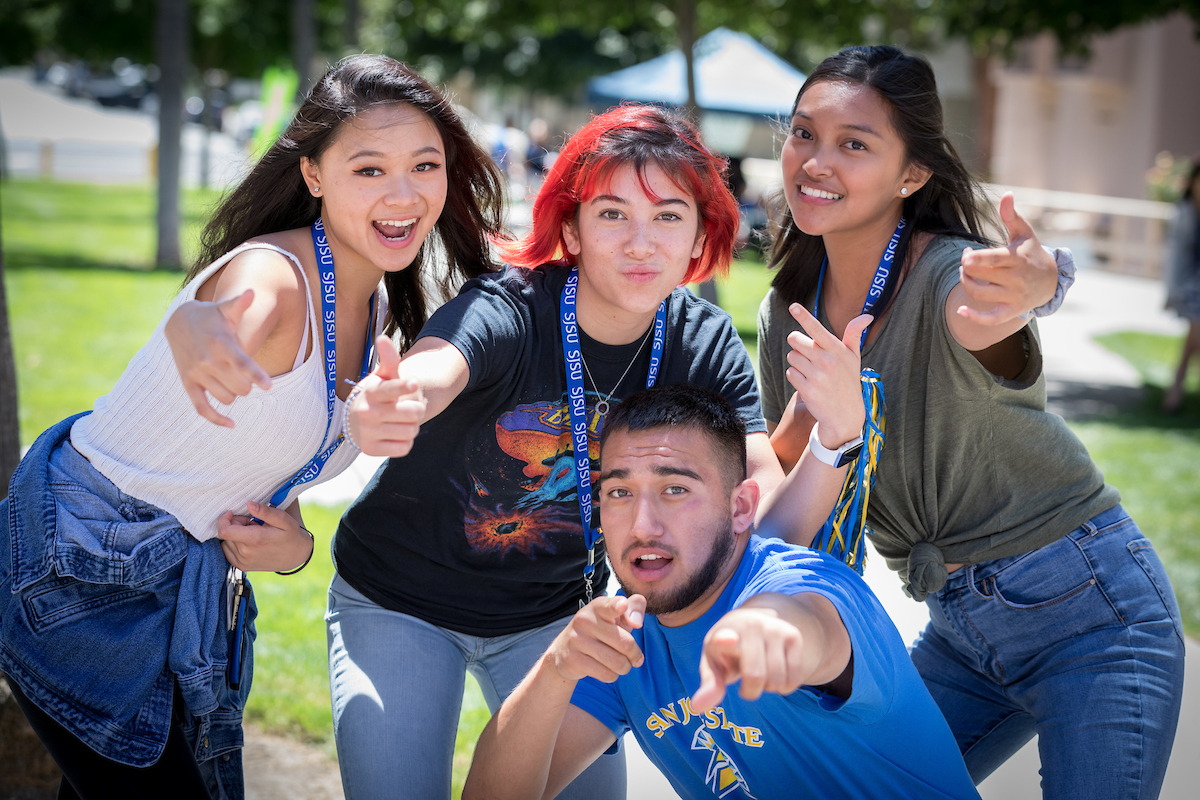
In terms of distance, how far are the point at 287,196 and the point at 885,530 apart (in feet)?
6.09

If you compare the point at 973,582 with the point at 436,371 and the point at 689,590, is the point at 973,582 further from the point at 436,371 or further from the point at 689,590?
the point at 436,371

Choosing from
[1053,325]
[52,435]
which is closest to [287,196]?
[52,435]

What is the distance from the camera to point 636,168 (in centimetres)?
270

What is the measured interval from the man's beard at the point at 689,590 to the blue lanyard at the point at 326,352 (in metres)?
0.85

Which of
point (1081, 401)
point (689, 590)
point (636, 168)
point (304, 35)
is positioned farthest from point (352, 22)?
point (689, 590)

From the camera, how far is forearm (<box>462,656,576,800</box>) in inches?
91.3

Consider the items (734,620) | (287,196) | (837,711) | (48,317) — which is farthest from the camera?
(48,317)

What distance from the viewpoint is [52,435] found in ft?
8.77

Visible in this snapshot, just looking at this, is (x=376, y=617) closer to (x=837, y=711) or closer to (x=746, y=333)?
(x=837, y=711)

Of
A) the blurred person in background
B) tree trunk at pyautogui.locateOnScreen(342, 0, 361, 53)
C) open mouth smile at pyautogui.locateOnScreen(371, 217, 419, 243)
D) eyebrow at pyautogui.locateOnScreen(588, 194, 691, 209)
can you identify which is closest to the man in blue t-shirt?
eyebrow at pyautogui.locateOnScreen(588, 194, 691, 209)

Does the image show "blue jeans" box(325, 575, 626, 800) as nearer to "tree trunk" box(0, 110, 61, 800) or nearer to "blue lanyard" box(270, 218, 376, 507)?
"blue lanyard" box(270, 218, 376, 507)

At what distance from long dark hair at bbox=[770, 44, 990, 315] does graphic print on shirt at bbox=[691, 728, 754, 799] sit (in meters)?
1.15

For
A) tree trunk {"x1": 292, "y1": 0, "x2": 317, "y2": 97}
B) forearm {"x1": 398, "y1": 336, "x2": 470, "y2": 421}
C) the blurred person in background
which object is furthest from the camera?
tree trunk {"x1": 292, "y1": 0, "x2": 317, "y2": 97}

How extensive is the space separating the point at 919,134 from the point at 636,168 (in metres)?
0.77
